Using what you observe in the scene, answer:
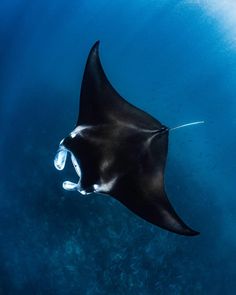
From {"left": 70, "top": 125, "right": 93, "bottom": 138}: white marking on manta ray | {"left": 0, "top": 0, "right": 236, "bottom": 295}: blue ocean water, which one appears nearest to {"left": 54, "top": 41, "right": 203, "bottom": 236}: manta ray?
{"left": 70, "top": 125, "right": 93, "bottom": 138}: white marking on manta ray

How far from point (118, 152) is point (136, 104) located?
731 cm

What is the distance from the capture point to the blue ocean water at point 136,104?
7.87 m

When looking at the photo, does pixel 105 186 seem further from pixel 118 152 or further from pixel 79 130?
pixel 79 130

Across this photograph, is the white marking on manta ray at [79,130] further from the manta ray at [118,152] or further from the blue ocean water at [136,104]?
the blue ocean water at [136,104]

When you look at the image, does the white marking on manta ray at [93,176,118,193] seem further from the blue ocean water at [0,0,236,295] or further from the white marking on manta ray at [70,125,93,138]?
the blue ocean water at [0,0,236,295]

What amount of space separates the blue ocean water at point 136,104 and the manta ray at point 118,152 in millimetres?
4769

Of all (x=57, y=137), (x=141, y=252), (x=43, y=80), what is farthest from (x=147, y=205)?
(x=43, y=80)

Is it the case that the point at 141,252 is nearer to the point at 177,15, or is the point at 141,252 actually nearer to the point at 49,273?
the point at 49,273

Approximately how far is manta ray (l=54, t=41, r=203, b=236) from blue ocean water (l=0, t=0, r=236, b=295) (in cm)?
477

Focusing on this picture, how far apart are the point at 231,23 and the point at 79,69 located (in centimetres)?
589

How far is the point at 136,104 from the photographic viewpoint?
403 inches

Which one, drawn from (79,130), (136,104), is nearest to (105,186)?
(79,130)

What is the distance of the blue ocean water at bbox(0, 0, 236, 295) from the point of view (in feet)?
25.8

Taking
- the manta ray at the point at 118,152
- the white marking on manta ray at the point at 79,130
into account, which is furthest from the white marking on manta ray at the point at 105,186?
the white marking on manta ray at the point at 79,130
